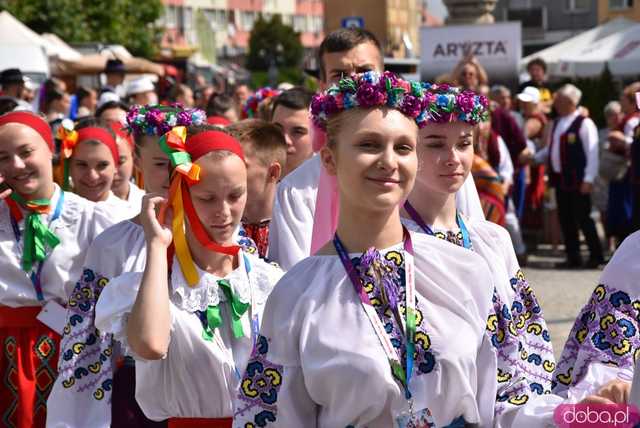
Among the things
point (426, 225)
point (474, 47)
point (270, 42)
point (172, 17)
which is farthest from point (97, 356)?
point (172, 17)

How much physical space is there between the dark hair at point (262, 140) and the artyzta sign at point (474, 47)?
442 inches

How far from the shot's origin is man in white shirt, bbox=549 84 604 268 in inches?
565

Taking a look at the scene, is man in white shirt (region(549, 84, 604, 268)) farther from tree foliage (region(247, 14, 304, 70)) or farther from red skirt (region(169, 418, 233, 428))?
tree foliage (region(247, 14, 304, 70))

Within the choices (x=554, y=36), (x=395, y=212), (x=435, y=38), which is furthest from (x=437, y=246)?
(x=554, y=36)

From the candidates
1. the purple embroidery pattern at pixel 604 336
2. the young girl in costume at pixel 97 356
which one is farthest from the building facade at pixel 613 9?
the purple embroidery pattern at pixel 604 336

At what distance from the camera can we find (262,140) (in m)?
6.22

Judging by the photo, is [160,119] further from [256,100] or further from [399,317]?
[256,100]

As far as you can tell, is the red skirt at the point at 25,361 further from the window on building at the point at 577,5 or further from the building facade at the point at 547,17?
the window on building at the point at 577,5

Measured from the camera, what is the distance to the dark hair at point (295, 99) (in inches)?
292

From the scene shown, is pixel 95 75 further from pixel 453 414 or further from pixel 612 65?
pixel 453 414

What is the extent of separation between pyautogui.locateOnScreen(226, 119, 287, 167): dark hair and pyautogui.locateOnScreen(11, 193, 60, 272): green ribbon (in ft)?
3.37

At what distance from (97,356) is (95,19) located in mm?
37213

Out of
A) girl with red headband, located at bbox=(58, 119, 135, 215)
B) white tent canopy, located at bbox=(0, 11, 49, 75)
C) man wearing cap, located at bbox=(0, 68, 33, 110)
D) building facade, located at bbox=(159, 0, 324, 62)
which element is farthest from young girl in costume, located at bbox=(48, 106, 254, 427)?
building facade, located at bbox=(159, 0, 324, 62)

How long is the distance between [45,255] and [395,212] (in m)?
2.82
